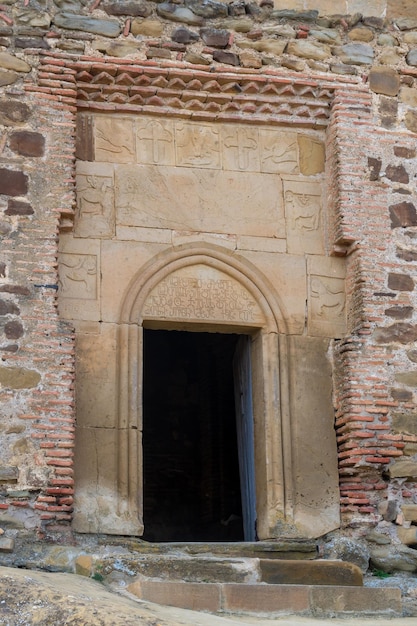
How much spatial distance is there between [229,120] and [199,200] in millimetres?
768

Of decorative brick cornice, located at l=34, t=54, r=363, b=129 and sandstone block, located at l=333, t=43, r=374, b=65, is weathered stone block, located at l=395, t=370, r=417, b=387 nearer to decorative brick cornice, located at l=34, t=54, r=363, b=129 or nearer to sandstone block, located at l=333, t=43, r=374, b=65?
decorative brick cornice, located at l=34, t=54, r=363, b=129

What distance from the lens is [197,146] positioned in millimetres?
9391

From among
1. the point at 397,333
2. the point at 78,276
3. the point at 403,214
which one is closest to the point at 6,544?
the point at 78,276


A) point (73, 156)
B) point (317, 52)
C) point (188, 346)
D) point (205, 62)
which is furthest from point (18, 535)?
point (188, 346)

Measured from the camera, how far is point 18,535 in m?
7.89

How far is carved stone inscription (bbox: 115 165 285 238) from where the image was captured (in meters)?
9.12

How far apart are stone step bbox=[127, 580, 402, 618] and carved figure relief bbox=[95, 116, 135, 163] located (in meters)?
3.74

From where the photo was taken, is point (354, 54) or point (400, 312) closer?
point (400, 312)

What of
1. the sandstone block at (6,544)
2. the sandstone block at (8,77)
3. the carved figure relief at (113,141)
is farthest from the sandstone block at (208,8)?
the sandstone block at (6,544)

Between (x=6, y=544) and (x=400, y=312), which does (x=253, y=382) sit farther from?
(x=6, y=544)

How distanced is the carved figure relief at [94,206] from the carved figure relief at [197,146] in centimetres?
66

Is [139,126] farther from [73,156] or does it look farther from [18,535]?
[18,535]

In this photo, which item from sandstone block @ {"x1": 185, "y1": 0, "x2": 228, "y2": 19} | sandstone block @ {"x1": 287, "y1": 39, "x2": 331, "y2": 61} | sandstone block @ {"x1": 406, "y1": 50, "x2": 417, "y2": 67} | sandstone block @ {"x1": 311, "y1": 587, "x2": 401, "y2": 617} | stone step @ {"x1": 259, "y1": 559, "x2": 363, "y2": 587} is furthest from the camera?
sandstone block @ {"x1": 406, "y1": 50, "x2": 417, "y2": 67}

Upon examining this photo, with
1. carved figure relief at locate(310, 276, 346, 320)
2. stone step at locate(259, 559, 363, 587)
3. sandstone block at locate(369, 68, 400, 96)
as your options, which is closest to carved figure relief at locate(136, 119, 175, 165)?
carved figure relief at locate(310, 276, 346, 320)
